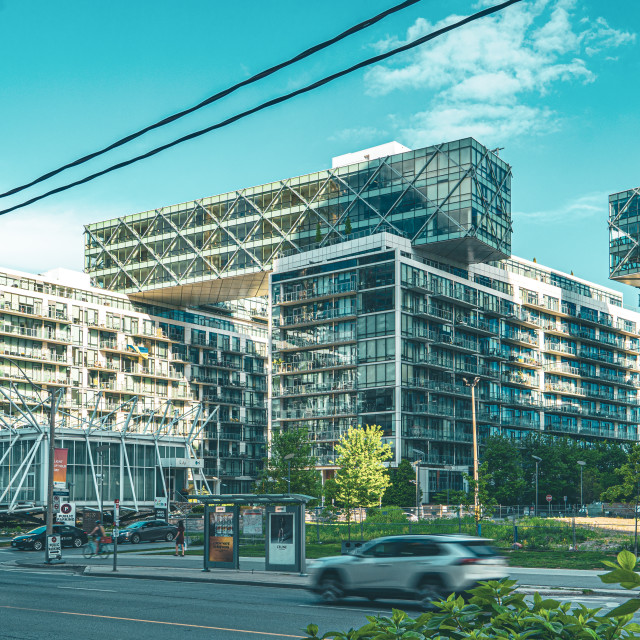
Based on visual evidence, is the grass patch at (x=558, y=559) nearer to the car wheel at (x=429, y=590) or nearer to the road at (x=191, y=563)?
the road at (x=191, y=563)

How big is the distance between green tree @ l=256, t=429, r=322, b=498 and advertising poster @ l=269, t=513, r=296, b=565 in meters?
39.5

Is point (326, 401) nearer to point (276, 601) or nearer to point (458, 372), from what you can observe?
point (458, 372)

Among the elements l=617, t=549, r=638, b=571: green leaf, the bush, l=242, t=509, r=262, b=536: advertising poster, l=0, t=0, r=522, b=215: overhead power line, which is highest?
l=0, t=0, r=522, b=215: overhead power line

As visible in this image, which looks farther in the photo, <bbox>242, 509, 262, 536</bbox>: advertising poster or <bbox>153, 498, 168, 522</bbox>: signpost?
<bbox>153, 498, 168, 522</bbox>: signpost

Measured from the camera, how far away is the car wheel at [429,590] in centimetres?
2089

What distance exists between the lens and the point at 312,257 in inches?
3834

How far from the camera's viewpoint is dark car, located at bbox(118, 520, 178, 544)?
5797 cm

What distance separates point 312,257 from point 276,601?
75448mm

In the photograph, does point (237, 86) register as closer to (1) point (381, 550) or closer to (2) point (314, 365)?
(1) point (381, 550)

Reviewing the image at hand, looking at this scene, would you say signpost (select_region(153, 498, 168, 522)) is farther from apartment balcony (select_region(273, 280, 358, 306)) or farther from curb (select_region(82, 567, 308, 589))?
curb (select_region(82, 567, 308, 589))

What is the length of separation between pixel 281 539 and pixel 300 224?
71.0m

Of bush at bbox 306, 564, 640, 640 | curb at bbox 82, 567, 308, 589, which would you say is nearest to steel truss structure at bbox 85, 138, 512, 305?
curb at bbox 82, 567, 308, 589

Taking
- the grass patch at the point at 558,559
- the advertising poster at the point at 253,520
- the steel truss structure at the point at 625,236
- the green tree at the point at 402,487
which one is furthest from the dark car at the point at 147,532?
the steel truss structure at the point at 625,236

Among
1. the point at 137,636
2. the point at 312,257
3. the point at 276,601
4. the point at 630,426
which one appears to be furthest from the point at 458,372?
the point at 137,636
